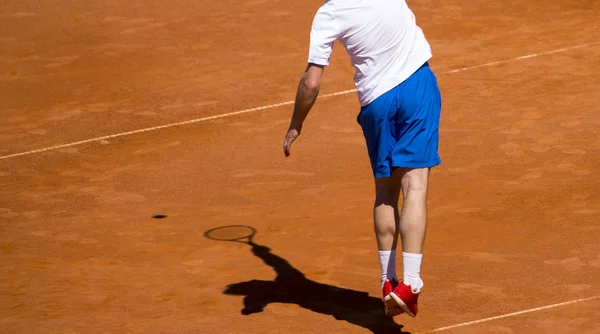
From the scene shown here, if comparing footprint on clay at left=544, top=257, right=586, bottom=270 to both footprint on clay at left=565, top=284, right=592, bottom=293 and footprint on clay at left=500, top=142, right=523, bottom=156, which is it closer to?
footprint on clay at left=565, top=284, right=592, bottom=293

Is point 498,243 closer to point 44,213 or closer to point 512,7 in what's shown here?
point 44,213

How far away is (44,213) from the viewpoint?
8945mm

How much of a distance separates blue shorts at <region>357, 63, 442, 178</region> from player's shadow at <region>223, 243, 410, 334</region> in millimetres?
892

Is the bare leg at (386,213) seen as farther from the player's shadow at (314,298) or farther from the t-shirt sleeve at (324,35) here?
the t-shirt sleeve at (324,35)

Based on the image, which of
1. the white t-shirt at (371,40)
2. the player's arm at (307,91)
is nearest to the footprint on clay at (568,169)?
the white t-shirt at (371,40)

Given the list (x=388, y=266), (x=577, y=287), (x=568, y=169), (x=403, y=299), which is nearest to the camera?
(x=403, y=299)

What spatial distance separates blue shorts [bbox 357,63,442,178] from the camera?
18.9ft

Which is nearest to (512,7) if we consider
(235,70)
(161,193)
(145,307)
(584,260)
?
(235,70)

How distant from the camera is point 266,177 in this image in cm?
941

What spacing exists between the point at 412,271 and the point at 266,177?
12.5ft

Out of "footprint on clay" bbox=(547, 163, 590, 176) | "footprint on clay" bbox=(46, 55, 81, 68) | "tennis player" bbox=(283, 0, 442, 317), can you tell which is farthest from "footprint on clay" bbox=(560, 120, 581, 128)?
"footprint on clay" bbox=(46, 55, 81, 68)

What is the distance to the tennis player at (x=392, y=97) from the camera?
18.6 feet

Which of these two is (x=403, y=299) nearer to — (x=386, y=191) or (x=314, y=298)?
(x=386, y=191)

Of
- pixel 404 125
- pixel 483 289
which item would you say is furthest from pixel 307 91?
pixel 483 289
